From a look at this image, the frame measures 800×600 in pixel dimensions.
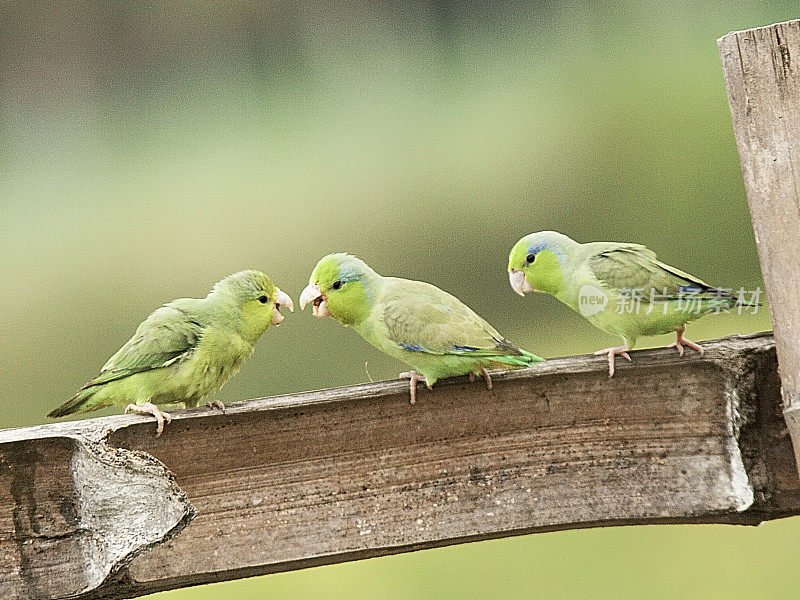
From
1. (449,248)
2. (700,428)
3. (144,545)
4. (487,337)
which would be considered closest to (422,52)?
(449,248)

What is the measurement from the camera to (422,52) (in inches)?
70.7

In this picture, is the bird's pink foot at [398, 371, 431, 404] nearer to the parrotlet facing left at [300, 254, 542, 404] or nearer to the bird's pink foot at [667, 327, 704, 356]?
the parrotlet facing left at [300, 254, 542, 404]

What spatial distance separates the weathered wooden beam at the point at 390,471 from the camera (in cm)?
77

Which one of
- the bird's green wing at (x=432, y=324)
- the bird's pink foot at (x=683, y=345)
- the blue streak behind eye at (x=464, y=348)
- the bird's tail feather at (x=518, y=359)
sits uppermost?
the bird's green wing at (x=432, y=324)

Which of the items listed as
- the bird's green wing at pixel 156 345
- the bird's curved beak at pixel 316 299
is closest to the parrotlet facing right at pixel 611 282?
the bird's curved beak at pixel 316 299

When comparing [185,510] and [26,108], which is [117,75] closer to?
[26,108]

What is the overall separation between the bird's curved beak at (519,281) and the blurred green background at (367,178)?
57 cm

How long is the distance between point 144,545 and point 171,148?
1.09 m

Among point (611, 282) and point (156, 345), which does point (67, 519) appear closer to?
point (156, 345)

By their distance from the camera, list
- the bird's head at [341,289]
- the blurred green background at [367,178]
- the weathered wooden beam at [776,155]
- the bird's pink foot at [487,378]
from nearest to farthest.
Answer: the weathered wooden beam at [776,155], the bird's pink foot at [487,378], the bird's head at [341,289], the blurred green background at [367,178]

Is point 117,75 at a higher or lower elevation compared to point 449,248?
higher

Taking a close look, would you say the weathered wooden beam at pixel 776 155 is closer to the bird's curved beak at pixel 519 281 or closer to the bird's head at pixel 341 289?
the bird's curved beak at pixel 519 281

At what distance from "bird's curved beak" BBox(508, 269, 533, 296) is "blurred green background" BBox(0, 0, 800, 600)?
1.88ft

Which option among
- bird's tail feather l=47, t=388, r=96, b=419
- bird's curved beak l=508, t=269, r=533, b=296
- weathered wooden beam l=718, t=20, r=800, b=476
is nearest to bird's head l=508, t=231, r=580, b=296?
bird's curved beak l=508, t=269, r=533, b=296
